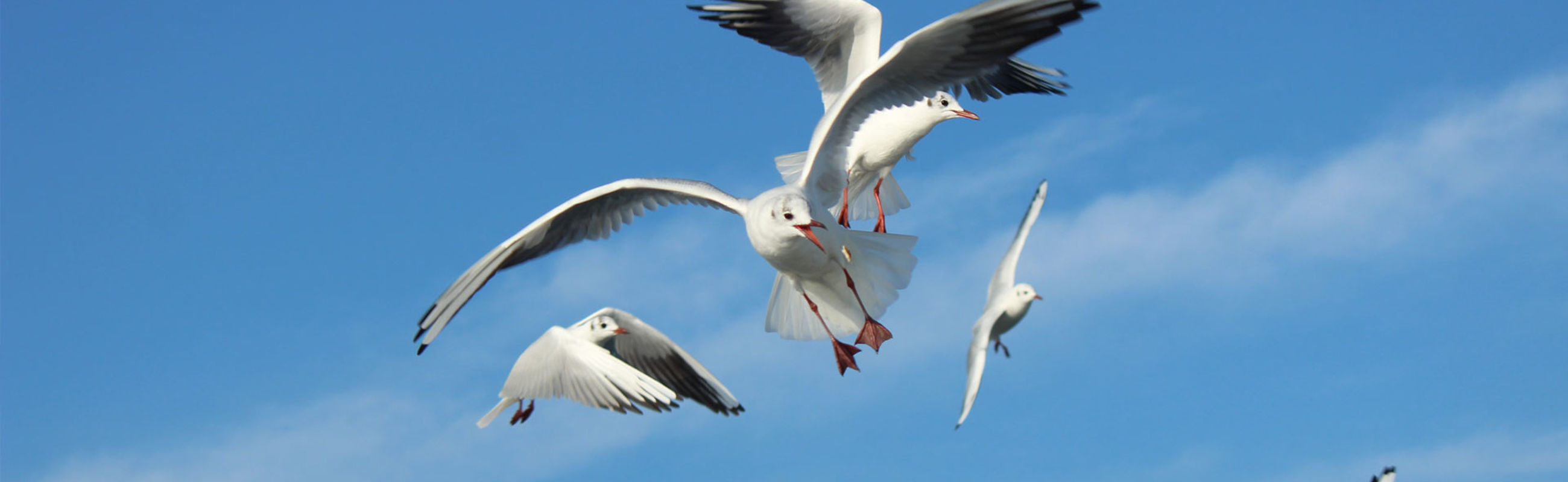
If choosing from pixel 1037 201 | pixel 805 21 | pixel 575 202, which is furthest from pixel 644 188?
pixel 1037 201

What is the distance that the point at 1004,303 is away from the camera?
884 centimetres

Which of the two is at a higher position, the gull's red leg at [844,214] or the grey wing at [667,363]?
the gull's red leg at [844,214]

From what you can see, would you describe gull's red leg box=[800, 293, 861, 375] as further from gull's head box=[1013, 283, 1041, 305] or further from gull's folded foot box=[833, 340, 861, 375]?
gull's head box=[1013, 283, 1041, 305]

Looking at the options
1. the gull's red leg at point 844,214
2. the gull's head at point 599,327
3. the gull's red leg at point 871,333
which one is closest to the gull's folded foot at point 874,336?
the gull's red leg at point 871,333

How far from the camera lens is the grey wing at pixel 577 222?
665cm

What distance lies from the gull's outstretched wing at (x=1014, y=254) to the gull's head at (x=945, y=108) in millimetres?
627

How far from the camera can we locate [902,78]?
20.5 feet

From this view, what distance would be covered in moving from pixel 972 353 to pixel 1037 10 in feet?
9.80

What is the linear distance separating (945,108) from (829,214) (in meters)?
2.49

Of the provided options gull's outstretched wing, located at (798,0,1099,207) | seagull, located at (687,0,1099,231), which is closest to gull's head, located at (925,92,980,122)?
seagull, located at (687,0,1099,231)

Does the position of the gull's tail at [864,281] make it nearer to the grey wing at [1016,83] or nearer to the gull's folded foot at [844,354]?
the gull's folded foot at [844,354]

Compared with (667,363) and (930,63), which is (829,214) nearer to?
(930,63)

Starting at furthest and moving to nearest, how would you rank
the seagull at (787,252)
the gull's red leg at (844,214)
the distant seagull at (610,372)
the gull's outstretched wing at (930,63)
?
the distant seagull at (610,372)
the gull's red leg at (844,214)
the seagull at (787,252)
the gull's outstretched wing at (930,63)

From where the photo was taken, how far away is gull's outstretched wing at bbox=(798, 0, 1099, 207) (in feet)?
18.7
